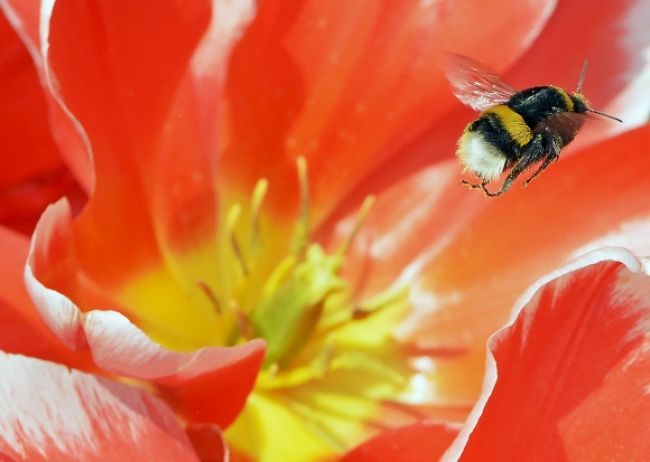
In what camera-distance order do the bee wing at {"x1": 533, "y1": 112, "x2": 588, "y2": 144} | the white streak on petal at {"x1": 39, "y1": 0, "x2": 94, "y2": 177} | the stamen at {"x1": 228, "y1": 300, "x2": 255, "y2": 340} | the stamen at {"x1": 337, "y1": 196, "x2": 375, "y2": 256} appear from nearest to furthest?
the white streak on petal at {"x1": 39, "y1": 0, "x2": 94, "y2": 177} → the bee wing at {"x1": 533, "y1": 112, "x2": 588, "y2": 144} → the stamen at {"x1": 228, "y1": 300, "x2": 255, "y2": 340} → the stamen at {"x1": 337, "y1": 196, "x2": 375, "y2": 256}

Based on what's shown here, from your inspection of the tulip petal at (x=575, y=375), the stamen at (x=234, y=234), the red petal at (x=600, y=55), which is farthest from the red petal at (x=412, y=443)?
the red petal at (x=600, y=55)

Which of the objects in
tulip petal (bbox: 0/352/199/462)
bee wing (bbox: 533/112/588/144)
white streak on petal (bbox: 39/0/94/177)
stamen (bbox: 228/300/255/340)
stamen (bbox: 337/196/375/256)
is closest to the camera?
tulip petal (bbox: 0/352/199/462)

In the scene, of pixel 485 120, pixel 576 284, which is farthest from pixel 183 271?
pixel 576 284

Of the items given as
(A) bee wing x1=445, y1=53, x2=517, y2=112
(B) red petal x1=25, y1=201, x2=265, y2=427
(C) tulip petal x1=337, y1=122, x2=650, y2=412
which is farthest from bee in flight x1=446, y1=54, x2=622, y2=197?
(B) red petal x1=25, y1=201, x2=265, y2=427

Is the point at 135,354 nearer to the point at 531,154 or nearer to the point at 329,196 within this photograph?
the point at 531,154

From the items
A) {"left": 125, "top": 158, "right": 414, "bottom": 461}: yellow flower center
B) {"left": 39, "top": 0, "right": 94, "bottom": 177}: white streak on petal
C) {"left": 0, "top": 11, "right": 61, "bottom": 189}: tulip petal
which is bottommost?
{"left": 125, "top": 158, "right": 414, "bottom": 461}: yellow flower center

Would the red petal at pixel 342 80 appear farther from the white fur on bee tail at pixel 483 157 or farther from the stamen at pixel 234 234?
the white fur on bee tail at pixel 483 157

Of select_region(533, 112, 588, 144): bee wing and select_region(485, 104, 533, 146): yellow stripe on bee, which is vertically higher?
select_region(485, 104, 533, 146): yellow stripe on bee

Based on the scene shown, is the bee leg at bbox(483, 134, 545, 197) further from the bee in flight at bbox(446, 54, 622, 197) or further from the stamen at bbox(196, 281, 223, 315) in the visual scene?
the stamen at bbox(196, 281, 223, 315)

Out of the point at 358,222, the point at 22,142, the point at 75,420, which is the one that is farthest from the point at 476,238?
the point at 75,420
